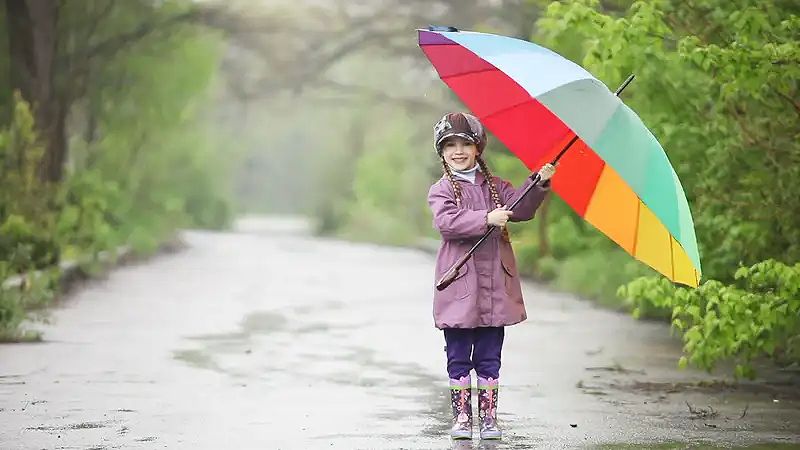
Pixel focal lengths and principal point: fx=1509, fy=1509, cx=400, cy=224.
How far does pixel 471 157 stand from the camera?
830cm

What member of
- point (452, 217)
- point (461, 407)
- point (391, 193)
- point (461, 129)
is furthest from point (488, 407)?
point (391, 193)

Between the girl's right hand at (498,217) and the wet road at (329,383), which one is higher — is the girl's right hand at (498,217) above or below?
above

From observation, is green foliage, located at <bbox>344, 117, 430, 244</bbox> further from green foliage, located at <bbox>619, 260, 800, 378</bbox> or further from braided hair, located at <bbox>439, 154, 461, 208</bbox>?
braided hair, located at <bbox>439, 154, 461, 208</bbox>

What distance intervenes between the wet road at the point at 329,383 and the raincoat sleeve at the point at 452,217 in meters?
1.18

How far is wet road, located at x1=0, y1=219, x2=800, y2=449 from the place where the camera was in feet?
28.7

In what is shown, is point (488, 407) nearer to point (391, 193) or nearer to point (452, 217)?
point (452, 217)

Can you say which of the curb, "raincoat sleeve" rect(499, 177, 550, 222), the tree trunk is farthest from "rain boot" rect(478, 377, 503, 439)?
the tree trunk

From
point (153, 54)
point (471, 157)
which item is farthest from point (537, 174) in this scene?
point (153, 54)

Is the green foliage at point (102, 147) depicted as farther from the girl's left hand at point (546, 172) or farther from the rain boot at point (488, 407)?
the girl's left hand at point (546, 172)

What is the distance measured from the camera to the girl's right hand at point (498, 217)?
794 cm

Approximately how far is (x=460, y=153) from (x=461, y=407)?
1.41 metres

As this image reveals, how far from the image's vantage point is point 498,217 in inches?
313

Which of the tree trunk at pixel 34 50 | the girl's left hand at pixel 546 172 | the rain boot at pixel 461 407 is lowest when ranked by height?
the rain boot at pixel 461 407

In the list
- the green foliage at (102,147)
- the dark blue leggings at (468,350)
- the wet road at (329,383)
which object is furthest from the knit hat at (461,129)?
the green foliage at (102,147)
